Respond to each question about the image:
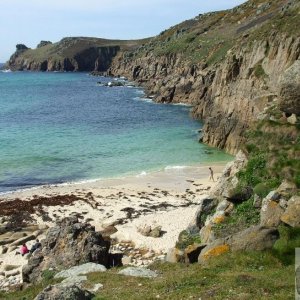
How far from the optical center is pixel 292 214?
1775 cm

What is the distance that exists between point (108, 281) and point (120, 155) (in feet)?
122

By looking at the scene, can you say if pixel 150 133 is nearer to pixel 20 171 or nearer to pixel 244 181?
pixel 20 171

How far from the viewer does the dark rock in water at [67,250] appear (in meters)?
21.0

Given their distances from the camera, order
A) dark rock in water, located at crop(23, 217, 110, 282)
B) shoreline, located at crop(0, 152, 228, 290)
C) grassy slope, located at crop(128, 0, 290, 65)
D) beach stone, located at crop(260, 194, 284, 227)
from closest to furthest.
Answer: beach stone, located at crop(260, 194, 284, 227) → dark rock in water, located at crop(23, 217, 110, 282) → shoreline, located at crop(0, 152, 228, 290) → grassy slope, located at crop(128, 0, 290, 65)

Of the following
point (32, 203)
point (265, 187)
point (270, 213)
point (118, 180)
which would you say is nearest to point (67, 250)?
point (270, 213)

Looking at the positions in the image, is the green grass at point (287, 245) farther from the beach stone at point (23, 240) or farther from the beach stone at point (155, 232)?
the beach stone at point (23, 240)

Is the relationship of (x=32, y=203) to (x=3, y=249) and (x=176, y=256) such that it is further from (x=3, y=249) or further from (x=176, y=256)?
(x=176, y=256)

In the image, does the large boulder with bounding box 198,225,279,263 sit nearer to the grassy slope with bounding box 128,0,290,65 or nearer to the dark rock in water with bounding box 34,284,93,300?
the dark rock in water with bounding box 34,284,93,300

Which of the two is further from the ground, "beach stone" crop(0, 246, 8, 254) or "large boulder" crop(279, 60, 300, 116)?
"large boulder" crop(279, 60, 300, 116)

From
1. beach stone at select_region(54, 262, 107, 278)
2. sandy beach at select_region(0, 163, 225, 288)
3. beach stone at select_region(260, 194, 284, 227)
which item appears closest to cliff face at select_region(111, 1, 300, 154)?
sandy beach at select_region(0, 163, 225, 288)

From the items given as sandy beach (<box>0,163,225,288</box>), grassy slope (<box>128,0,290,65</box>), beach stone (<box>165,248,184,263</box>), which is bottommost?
sandy beach (<box>0,163,225,288</box>)

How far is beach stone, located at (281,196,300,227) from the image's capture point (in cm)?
1746

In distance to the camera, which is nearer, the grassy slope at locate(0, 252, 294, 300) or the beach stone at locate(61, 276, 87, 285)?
the grassy slope at locate(0, 252, 294, 300)

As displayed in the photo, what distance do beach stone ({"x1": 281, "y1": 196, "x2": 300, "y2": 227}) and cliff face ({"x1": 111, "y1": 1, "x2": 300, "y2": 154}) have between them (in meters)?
20.0
